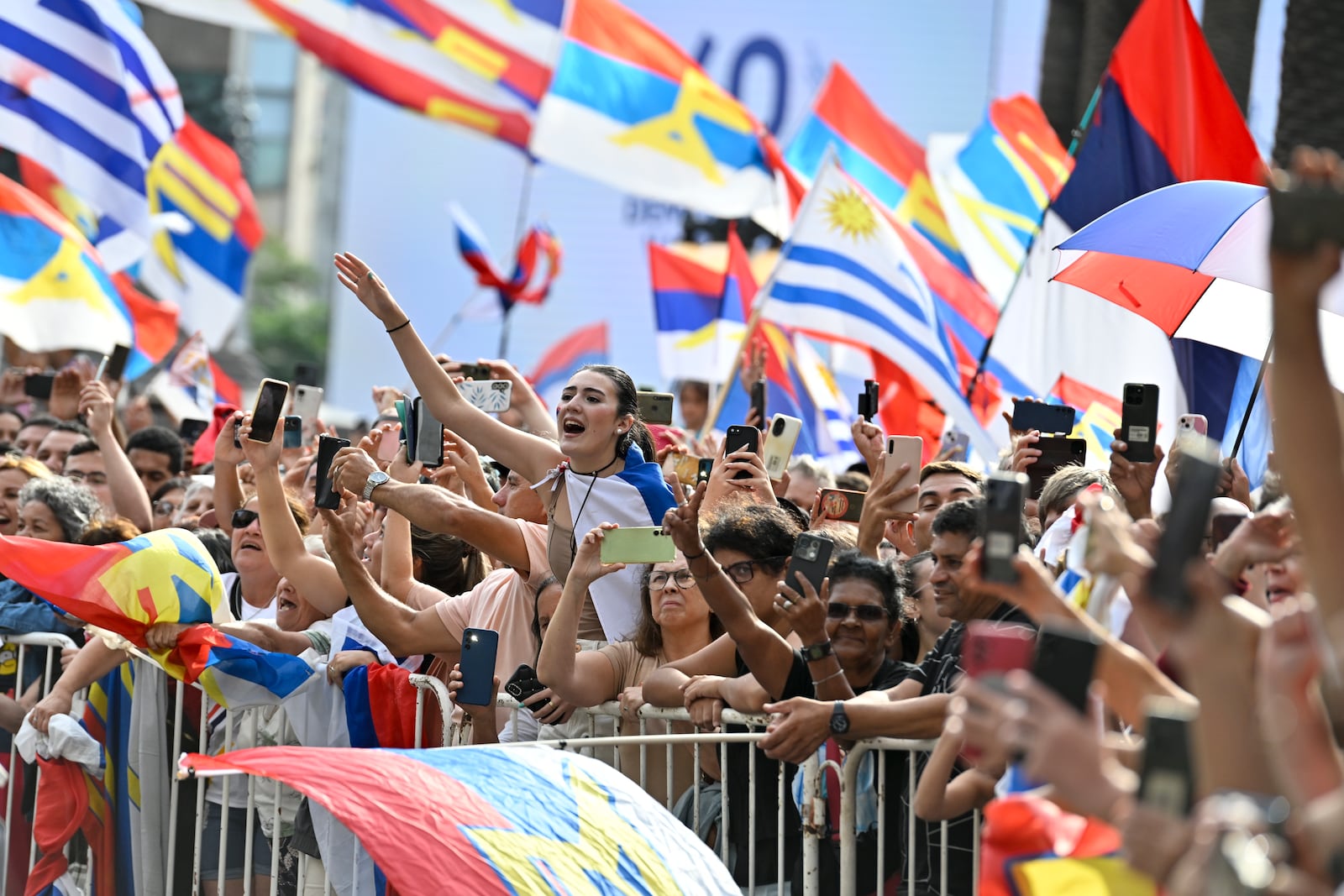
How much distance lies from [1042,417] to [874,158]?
6026mm

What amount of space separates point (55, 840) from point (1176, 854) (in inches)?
181

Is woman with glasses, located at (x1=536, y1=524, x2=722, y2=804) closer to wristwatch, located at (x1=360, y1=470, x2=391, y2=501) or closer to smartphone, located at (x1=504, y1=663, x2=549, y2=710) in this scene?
smartphone, located at (x1=504, y1=663, x2=549, y2=710)

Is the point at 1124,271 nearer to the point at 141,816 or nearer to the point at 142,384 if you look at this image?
the point at 141,816

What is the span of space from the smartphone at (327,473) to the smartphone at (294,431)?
1.34 metres

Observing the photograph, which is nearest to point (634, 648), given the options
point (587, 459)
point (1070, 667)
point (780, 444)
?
point (587, 459)

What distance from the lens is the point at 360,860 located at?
4902mm

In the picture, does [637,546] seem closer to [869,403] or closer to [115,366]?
[869,403]

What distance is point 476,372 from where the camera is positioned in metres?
6.42

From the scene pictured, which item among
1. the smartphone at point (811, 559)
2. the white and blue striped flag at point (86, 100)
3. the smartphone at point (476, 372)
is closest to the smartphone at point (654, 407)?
the smartphone at point (476, 372)

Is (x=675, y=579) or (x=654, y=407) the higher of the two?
(x=654, y=407)

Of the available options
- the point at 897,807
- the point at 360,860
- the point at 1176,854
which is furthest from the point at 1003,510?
the point at 360,860

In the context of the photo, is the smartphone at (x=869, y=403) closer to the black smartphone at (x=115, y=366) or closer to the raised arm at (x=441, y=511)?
the raised arm at (x=441, y=511)

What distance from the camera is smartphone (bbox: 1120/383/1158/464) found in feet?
16.7

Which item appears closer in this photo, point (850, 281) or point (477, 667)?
point (477, 667)
